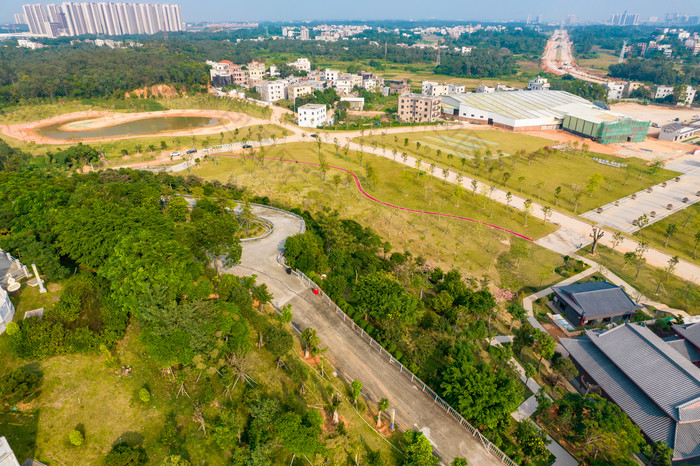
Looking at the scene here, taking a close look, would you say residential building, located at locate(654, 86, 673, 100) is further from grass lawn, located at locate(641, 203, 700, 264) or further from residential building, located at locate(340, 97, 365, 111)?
grass lawn, located at locate(641, 203, 700, 264)

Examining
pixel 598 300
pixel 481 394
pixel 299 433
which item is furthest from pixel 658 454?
pixel 299 433

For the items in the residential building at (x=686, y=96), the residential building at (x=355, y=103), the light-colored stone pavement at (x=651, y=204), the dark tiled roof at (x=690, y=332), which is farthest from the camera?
the residential building at (x=686, y=96)

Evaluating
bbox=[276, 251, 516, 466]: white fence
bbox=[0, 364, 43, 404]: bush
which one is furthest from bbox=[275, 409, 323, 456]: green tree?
bbox=[0, 364, 43, 404]: bush

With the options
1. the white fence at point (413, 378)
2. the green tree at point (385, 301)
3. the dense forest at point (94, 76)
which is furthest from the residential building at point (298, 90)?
the green tree at point (385, 301)

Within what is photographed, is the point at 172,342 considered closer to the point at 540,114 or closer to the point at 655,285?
the point at 655,285

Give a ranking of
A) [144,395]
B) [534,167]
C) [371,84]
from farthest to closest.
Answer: [371,84] → [534,167] → [144,395]

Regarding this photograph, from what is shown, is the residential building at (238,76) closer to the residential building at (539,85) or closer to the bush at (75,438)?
the residential building at (539,85)

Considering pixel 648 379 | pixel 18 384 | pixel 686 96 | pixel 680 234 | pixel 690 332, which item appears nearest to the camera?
pixel 18 384
